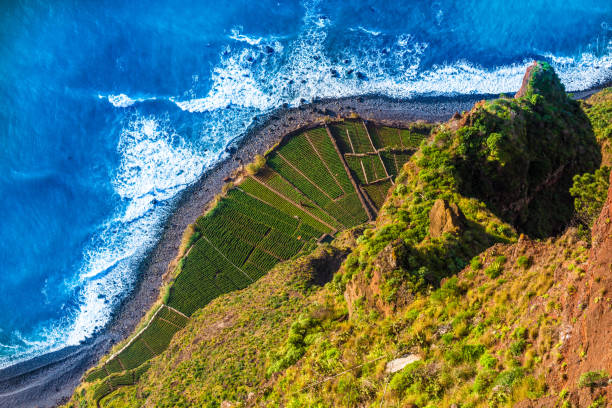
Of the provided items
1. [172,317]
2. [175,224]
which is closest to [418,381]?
[172,317]

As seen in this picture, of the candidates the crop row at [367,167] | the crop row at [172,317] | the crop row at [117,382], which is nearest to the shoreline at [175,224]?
the crop row at [172,317]

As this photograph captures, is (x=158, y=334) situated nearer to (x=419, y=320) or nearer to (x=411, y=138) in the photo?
(x=419, y=320)

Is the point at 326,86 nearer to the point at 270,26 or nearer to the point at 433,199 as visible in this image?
the point at 270,26

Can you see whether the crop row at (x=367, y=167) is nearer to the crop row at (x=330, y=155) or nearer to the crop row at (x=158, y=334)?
the crop row at (x=330, y=155)

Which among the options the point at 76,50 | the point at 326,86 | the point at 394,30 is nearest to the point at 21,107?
the point at 76,50

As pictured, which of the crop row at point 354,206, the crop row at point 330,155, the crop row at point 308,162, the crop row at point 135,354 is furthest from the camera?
the crop row at point 308,162

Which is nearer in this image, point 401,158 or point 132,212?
point 401,158

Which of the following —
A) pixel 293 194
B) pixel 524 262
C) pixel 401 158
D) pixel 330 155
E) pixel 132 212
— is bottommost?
pixel 524 262
